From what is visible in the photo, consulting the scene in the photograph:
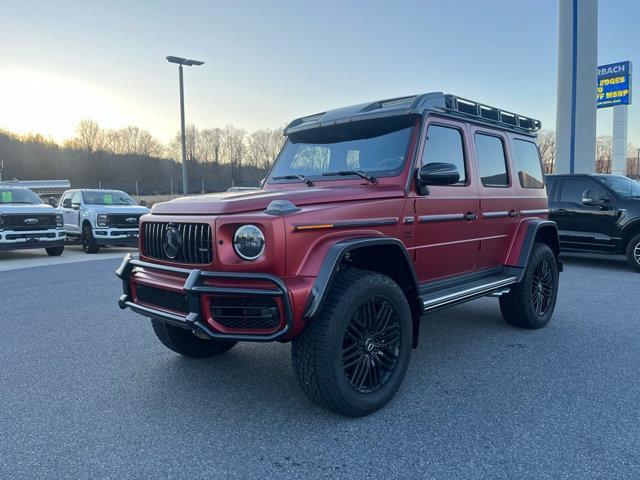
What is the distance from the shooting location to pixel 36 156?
64688 mm

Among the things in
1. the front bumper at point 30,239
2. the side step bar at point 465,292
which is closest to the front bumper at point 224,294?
the side step bar at point 465,292

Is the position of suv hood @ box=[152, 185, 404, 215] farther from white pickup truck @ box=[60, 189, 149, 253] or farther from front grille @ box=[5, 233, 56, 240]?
white pickup truck @ box=[60, 189, 149, 253]

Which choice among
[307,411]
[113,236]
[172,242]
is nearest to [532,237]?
[307,411]

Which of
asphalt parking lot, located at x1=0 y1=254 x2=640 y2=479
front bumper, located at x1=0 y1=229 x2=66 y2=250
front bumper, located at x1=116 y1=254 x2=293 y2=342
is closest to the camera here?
asphalt parking lot, located at x1=0 y1=254 x2=640 y2=479

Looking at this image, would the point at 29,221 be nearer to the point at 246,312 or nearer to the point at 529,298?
the point at 246,312

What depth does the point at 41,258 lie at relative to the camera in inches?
491

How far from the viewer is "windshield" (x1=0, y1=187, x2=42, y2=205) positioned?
12672 millimetres

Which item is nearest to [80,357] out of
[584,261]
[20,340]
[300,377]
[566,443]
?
[20,340]

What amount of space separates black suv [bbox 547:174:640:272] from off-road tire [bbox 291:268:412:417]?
768cm

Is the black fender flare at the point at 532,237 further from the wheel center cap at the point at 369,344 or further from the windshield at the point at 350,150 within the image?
the wheel center cap at the point at 369,344

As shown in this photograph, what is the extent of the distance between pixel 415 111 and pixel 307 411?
2.37 m

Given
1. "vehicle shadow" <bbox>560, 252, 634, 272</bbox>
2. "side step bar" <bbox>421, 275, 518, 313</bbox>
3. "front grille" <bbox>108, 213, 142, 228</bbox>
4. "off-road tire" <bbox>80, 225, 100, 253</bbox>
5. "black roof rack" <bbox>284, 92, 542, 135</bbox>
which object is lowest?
"vehicle shadow" <bbox>560, 252, 634, 272</bbox>

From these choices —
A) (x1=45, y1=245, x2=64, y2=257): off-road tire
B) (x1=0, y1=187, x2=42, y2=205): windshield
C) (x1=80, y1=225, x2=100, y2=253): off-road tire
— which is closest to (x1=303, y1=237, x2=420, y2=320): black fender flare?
(x1=80, y1=225, x2=100, y2=253): off-road tire

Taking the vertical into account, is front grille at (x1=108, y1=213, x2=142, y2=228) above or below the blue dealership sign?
below
